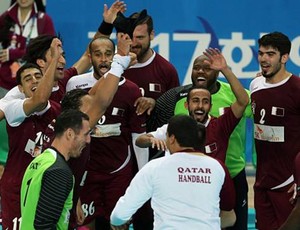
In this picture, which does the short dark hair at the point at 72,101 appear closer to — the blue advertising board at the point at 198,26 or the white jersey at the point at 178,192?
the white jersey at the point at 178,192

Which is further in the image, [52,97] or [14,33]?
[14,33]

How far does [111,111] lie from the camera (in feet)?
33.5

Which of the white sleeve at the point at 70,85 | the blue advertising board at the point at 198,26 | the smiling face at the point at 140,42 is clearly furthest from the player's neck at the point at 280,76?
the blue advertising board at the point at 198,26

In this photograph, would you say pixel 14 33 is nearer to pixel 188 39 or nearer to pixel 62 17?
pixel 62 17

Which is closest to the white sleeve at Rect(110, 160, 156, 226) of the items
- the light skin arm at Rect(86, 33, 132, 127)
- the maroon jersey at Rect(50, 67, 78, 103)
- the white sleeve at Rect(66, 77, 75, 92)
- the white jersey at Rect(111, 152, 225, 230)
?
the white jersey at Rect(111, 152, 225, 230)

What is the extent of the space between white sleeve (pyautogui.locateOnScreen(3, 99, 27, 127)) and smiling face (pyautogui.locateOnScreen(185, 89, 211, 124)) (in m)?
1.47

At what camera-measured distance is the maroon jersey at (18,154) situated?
9164 millimetres

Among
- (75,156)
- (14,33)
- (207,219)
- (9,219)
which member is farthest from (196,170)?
(14,33)

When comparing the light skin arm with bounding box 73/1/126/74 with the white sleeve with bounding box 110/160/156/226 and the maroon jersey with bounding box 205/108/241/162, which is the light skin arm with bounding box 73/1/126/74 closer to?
the maroon jersey with bounding box 205/108/241/162

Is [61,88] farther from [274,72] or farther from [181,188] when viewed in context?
[181,188]

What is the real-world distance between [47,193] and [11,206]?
188 cm

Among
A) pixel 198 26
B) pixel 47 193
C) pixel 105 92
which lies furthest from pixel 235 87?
pixel 198 26

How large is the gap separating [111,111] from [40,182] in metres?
2.87

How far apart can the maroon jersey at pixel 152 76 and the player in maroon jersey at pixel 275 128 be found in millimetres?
1087
